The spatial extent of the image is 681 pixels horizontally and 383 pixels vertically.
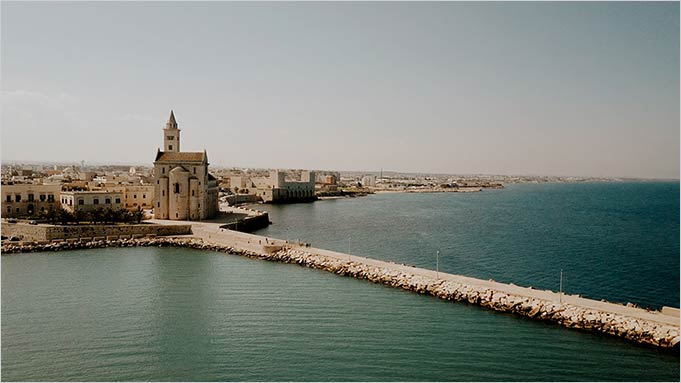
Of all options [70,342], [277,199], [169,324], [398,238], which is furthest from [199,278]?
[277,199]

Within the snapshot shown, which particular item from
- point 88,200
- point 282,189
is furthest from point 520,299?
point 282,189

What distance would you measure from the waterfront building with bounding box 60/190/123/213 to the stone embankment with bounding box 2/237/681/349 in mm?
5676

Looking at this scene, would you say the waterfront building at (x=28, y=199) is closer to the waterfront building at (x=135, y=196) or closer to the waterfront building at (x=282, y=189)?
the waterfront building at (x=135, y=196)

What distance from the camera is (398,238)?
4191cm

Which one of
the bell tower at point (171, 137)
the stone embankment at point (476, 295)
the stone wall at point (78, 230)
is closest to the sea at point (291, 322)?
the stone embankment at point (476, 295)

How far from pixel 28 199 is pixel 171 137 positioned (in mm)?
12217

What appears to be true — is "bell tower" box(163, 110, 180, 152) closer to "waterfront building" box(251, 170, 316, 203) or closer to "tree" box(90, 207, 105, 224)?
"tree" box(90, 207, 105, 224)

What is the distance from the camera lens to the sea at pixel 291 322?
47.4ft

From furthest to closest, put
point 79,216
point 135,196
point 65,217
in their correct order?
point 135,196, point 79,216, point 65,217

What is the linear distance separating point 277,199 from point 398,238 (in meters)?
45.8

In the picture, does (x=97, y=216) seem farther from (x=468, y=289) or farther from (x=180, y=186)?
(x=468, y=289)

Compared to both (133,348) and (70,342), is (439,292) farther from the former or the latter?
(70,342)

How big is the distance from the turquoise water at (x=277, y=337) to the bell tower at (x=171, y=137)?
2132 centimetres

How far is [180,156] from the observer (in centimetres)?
4178
